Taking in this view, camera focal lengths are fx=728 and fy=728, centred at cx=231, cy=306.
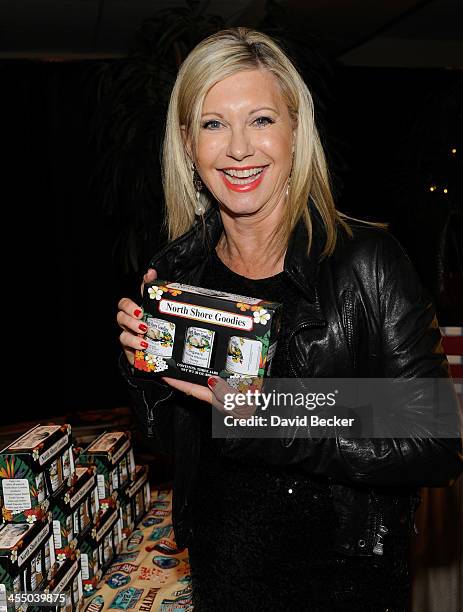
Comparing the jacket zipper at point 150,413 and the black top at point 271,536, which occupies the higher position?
the jacket zipper at point 150,413

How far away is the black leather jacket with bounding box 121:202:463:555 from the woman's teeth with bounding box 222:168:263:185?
125 mm

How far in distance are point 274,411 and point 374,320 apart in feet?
0.72

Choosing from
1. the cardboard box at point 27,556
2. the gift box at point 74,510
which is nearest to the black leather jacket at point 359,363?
the cardboard box at point 27,556

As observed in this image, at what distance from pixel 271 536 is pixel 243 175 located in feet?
2.12

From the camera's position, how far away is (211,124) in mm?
1324

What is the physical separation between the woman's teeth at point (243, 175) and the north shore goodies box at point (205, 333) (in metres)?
0.23

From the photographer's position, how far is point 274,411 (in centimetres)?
117

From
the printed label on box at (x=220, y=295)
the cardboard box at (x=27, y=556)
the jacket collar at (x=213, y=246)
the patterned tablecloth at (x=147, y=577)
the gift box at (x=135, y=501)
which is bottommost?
the patterned tablecloth at (x=147, y=577)

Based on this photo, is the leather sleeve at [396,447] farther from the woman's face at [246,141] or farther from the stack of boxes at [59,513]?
the stack of boxes at [59,513]

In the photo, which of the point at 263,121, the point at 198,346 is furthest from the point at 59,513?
the point at 263,121

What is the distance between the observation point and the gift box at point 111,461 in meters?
2.24

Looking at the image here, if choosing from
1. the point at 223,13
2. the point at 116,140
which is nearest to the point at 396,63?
the point at 223,13

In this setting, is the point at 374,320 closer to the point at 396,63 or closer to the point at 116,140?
the point at 116,140

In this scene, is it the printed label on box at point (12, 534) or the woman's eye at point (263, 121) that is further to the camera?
the printed label on box at point (12, 534)
